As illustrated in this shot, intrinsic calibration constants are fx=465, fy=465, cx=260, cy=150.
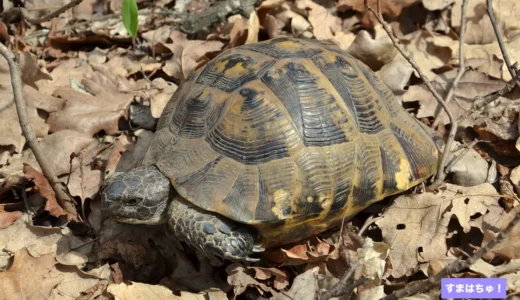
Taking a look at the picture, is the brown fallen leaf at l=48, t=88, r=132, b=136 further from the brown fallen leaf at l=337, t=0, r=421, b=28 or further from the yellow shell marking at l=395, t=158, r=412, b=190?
the brown fallen leaf at l=337, t=0, r=421, b=28

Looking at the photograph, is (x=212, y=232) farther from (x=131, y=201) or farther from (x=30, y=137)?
(x=30, y=137)

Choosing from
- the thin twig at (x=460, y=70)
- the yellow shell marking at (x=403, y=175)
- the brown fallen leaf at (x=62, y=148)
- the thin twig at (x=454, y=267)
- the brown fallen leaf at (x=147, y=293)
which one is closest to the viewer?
the thin twig at (x=454, y=267)

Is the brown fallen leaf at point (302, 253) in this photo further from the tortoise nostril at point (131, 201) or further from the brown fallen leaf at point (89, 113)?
the brown fallen leaf at point (89, 113)

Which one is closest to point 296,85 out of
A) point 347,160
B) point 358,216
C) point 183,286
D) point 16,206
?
point 347,160

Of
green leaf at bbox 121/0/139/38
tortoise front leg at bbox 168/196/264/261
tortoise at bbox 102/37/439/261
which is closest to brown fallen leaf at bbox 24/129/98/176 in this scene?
tortoise at bbox 102/37/439/261

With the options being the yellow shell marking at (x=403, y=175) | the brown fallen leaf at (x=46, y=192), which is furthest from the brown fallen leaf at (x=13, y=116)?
the yellow shell marking at (x=403, y=175)

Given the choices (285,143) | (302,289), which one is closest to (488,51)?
(285,143)

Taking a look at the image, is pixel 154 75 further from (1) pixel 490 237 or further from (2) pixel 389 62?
(1) pixel 490 237
